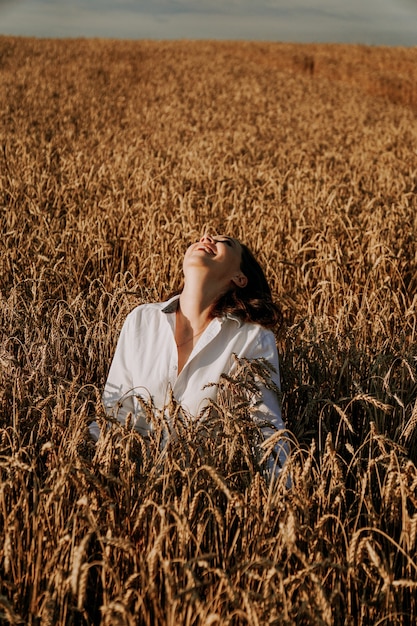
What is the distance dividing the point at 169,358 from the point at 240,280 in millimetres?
360

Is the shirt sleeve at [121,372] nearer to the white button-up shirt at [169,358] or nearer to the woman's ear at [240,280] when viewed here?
the white button-up shirt at [169,358]

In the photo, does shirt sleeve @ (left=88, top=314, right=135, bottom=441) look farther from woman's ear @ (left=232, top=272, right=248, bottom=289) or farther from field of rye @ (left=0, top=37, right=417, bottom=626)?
woman's ear @ (left=232, top=272, right=248, bottom=289)

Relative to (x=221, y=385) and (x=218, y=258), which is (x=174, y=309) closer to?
(x=218, y=258)

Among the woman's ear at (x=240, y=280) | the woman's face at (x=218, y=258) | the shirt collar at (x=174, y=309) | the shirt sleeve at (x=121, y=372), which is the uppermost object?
the woman's face at (x=218, y=258)

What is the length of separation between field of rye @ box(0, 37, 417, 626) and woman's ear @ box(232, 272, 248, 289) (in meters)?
0.39

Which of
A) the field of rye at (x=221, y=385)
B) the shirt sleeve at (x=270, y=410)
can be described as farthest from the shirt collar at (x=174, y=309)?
the field of rye at (x=221, y=385)

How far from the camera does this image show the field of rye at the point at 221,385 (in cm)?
142

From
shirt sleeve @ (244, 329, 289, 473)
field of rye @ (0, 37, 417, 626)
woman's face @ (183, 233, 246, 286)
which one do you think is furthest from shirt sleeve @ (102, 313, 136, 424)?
shirt sleeve @ (244, 329, 289, 473)

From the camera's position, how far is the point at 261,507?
1.75 metres

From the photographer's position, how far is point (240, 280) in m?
2.41

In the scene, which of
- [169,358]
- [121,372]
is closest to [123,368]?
[121,372]

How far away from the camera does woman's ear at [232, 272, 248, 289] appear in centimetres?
239

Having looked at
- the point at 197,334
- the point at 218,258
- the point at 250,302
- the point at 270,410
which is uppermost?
the point at 218,258

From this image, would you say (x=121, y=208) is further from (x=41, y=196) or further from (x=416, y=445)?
(x=416, y=445)
